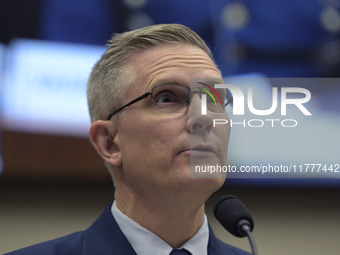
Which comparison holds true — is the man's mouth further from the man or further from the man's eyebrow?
the man's eyebrow

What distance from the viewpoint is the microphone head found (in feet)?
3.42

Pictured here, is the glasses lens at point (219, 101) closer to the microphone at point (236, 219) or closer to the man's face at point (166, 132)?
the man's face at point (166, 132)

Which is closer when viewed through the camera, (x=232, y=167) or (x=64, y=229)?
(x=232, y=167)

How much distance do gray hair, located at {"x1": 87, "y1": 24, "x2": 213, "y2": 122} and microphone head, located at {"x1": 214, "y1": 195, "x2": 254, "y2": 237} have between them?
45 centimetres

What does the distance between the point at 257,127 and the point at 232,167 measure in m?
0.11

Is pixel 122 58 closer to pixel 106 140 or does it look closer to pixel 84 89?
pixel 106 140

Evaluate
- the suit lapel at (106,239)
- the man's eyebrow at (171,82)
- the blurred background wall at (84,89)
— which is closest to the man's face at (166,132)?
the man's eyebrow at (171,82)

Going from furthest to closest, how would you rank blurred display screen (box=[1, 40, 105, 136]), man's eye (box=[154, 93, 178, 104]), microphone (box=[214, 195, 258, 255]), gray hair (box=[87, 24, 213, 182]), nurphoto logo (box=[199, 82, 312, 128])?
blurred display screen (box=[1, 40, 105, 136]) → gray hair (box=[87, 24, 213, 182]) → man's eye (box=[154, 93, 178, 104]) → nurphoto logo (box=[199, 82, 312, 128]) → microphone (box=[214, 195, 258, 255])

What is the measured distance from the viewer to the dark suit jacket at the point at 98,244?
1.33m

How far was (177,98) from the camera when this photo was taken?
126 centimetres

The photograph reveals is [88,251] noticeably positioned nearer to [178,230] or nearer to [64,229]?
[178,230]

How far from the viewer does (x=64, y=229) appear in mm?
2455

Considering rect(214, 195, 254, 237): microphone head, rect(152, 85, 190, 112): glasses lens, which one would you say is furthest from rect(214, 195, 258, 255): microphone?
rect(152, 85, 190, 112): glasses lens

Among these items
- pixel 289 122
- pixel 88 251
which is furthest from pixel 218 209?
pixel 88 251
